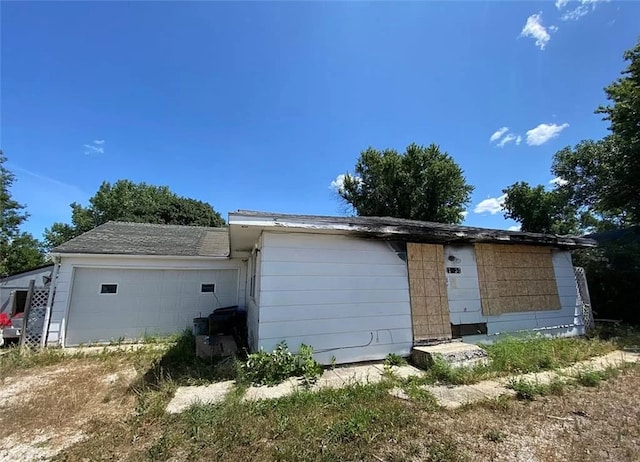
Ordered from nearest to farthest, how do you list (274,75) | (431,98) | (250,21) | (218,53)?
(250,21) → (218,53) → (274,75) → (431,98)

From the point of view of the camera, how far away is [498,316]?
6348mm

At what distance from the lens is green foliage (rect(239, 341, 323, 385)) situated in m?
4.23

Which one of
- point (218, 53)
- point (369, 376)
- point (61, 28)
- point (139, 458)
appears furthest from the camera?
point (218, 53)

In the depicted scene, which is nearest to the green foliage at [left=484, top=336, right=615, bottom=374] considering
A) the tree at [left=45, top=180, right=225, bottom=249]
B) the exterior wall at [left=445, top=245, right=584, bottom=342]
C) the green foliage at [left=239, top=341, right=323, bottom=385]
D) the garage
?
the exterior wall at [left=445, top=245, right=584, bottom=342]

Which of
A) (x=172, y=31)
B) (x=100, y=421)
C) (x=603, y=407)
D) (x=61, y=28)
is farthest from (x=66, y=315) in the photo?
(x=603, y=407)

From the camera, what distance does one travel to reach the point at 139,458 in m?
2.37

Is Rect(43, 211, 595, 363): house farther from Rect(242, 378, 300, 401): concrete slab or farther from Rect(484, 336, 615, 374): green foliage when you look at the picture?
Rect(242, 378, 300, 401): concrete slab

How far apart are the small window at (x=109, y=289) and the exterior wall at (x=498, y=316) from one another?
8.86m

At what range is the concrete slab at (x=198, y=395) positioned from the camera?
3.39 metres

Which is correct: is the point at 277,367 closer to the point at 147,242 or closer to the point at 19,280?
the point at 147,242

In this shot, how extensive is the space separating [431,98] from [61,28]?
36.2 ft

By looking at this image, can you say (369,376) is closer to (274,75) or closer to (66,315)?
(66,315)

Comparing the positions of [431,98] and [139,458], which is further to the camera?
[431,98]

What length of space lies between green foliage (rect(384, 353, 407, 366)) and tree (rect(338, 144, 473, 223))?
55.6 ft
